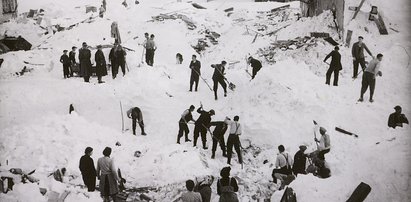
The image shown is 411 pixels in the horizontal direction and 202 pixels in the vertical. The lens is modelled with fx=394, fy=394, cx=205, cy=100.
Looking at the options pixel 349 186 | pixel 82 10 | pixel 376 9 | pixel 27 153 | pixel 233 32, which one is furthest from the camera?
pixel 82 10

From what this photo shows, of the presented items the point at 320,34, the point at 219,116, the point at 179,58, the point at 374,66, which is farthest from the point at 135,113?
the point at 320,34

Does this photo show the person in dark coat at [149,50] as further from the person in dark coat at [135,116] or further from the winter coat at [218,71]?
the person in dark coat at [135,116]

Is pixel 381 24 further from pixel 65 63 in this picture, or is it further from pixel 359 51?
pixel 65 63

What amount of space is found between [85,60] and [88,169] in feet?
26.5

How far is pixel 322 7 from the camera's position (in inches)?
774

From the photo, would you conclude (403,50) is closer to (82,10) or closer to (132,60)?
(132,60)

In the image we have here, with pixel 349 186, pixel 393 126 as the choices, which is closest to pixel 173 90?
pixel 393 126

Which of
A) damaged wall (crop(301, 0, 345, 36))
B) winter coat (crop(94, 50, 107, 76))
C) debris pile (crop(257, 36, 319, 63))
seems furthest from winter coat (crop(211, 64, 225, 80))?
damaged wall (crop(301, 0, 345, 36))

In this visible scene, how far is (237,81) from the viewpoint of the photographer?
57.0 ft

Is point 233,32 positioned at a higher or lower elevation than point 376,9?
lower

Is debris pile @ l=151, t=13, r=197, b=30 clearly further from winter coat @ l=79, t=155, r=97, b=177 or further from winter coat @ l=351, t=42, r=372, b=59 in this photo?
winter coat @ l=79, t=155, r=97, b=177

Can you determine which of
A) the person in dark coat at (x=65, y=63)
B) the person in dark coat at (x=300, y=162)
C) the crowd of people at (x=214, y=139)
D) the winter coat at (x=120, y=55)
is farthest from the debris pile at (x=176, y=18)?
the person in dark coat at (x=300, y=162)

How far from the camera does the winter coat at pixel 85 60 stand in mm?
16203

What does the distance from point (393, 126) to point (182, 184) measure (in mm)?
6496
